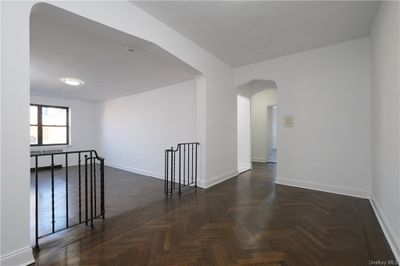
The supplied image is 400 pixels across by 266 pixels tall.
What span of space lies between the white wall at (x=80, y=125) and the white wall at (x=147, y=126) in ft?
2.26

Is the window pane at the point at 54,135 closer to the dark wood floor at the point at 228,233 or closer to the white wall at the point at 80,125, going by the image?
the white wall at the point at 80,125

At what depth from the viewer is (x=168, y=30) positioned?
2.96 m

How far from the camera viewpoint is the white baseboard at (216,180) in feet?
13.0

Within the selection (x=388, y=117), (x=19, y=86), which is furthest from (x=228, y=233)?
(x=19, y=86)

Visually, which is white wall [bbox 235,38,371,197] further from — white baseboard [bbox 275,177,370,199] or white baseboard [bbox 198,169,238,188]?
white baseboard [bbox 198,169,238,188]

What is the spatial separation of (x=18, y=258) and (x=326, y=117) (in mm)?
4691

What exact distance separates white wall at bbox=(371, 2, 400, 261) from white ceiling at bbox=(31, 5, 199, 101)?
271cm

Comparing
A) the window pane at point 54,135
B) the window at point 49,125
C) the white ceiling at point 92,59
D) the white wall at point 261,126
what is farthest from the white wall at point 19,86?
the window pane at point 54,135

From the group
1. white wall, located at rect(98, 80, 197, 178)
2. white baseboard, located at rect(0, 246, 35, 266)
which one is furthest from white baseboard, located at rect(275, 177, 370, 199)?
white baseboard, located at rect(0, 246, 35, 266)

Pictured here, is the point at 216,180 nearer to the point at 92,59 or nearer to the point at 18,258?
the point at 18,258

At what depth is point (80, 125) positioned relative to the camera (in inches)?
304

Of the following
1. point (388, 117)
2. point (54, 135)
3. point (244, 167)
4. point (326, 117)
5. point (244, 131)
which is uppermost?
point (326, 117)

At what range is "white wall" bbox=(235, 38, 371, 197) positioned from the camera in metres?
3.32

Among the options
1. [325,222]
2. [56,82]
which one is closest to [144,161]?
[56,82]
